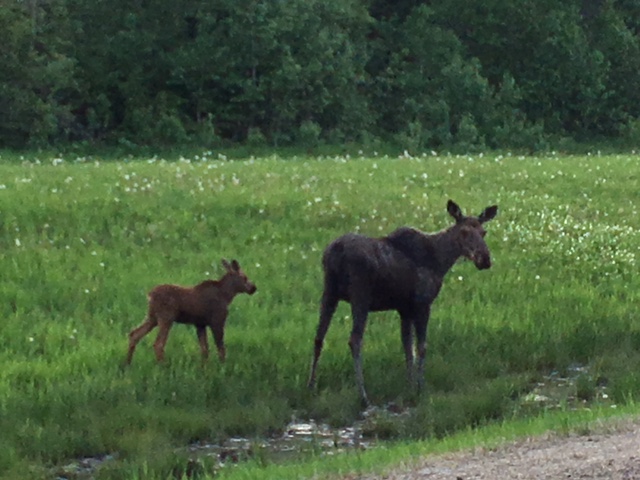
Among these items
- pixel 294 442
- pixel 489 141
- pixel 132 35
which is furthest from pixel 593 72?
pixel 294 442

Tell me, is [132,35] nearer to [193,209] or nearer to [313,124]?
[313,124]

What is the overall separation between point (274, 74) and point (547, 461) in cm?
3333

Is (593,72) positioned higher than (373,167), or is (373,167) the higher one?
(593,72)

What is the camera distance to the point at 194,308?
11.5 m

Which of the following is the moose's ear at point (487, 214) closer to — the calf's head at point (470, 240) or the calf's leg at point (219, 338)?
the calf's head at point (470, 240)

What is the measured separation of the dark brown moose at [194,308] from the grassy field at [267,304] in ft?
0.79

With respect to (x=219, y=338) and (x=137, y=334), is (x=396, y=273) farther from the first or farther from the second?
(x=137, y=334)

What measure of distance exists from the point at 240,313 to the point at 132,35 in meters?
28.4

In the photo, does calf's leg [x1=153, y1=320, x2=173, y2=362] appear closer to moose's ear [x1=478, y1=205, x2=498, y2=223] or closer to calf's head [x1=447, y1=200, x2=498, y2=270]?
calf's head [x1=447, y1=200, x2=498, y2=270]

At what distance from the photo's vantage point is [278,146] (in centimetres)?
3862

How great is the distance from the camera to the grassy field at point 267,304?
1066 centimetres

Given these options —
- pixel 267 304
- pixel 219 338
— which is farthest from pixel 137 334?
pixel 267 304

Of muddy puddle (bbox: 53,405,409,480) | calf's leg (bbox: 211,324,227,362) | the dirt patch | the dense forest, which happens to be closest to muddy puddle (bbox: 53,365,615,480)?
muddy puddle (bbox: 53,405,409,480)

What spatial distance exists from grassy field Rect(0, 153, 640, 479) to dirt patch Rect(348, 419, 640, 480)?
1742 mm
